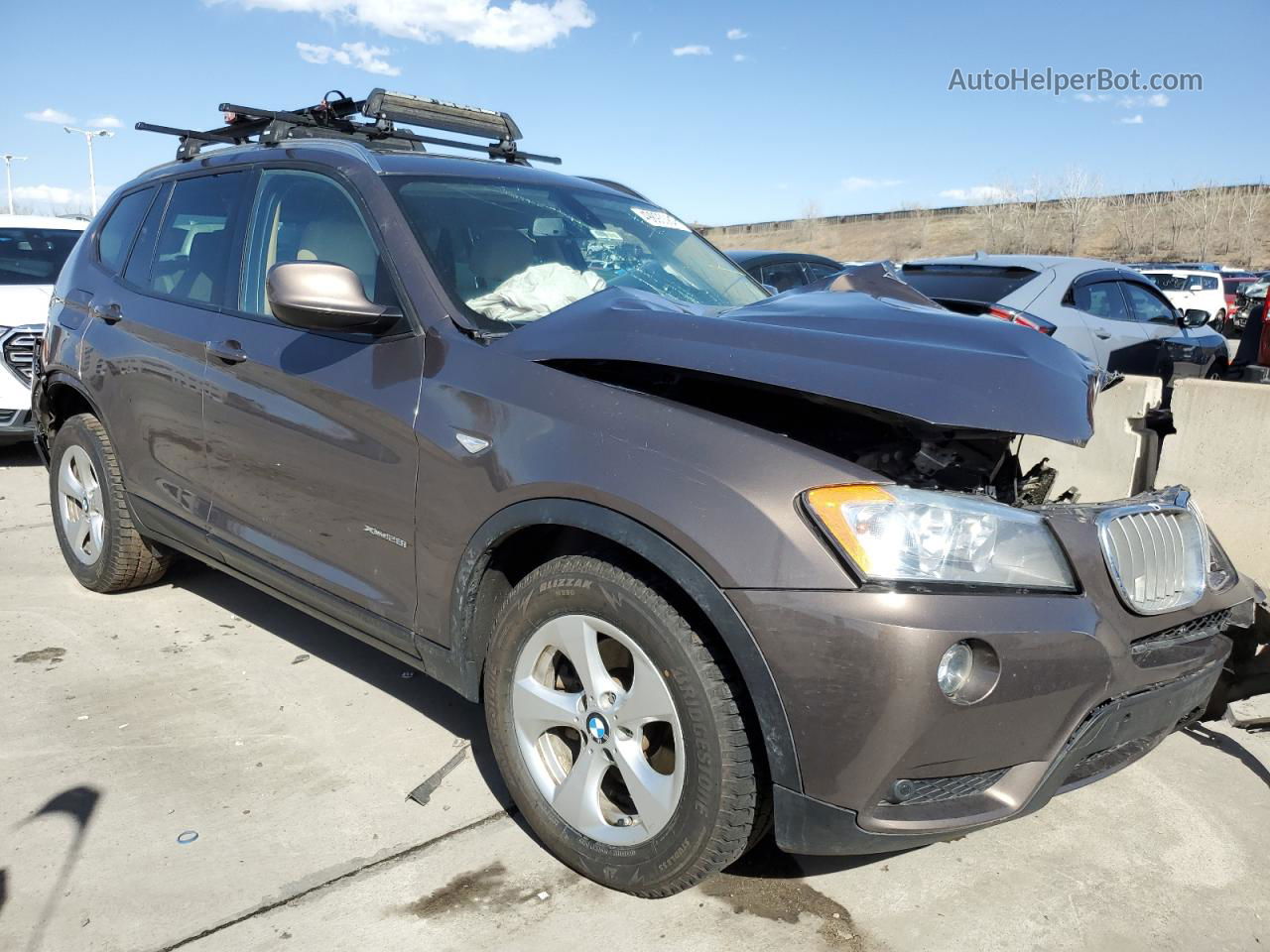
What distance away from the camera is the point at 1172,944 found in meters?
2.38

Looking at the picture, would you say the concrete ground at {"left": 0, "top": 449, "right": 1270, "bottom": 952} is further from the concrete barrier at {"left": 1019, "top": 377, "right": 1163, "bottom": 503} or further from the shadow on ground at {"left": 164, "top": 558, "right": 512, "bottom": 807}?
the concrete barrier at {"left": 1019, "top": 377, "right": 1163, "bottom": 503}

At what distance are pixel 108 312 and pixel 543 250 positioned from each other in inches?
78.5

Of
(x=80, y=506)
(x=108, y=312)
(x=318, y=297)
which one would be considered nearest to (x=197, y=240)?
(x=108, y=312)

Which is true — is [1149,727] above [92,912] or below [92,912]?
above

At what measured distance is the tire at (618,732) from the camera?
2105 mm

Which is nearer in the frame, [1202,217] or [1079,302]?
[1079,302]

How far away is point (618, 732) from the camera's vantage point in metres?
2.31

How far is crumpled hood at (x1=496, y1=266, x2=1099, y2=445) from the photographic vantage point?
206 centimetres

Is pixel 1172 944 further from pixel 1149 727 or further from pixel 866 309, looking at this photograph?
pixel 866 309

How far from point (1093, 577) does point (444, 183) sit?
7.26ft

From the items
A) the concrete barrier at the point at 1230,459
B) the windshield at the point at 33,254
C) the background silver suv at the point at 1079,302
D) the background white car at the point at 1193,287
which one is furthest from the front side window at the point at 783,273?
the background white car at the point at 1193,287

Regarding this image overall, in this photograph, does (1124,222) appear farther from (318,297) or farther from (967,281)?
(318,297)

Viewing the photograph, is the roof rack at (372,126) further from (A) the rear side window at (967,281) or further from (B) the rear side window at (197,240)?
(A) the rear side window at (967,281)

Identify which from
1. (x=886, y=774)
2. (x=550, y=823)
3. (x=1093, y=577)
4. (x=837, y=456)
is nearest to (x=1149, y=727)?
(x=1093, y=577)
